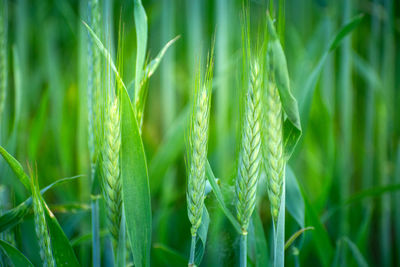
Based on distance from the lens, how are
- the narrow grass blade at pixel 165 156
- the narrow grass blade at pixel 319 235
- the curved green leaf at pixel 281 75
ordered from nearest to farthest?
the curved green leaf at pixel 281 75, the narrow grass blade at pixel 319 235, the narrow grass blade at pixel 165 156

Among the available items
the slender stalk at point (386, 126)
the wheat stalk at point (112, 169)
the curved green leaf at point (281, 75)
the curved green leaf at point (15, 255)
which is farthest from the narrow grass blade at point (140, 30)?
the slender stalk at point (386, 126)

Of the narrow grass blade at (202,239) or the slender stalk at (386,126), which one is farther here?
the slender stalk at (386,126)

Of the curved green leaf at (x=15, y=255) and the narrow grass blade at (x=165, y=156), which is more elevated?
the narrow grass blade at (x=165, y=156)

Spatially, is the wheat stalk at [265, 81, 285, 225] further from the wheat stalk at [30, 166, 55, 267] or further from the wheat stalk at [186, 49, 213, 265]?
the wheat stalk at [30, 166, 55, 267]

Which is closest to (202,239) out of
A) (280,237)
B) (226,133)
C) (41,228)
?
(280,237)

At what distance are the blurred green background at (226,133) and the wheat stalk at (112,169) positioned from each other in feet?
0.54

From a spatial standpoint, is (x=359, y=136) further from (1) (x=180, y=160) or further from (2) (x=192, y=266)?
(2) (x=192, y=266)

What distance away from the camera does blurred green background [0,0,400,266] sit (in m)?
0.71

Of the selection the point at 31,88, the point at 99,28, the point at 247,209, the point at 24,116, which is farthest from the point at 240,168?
the point at 31,88

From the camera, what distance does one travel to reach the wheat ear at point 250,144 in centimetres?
46

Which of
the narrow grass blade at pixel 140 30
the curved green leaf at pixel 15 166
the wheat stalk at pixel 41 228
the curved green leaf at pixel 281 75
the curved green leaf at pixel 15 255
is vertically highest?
the narrow grass blade at pixel 140 30

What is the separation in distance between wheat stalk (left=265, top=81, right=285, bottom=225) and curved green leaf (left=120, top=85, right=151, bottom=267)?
161 mm

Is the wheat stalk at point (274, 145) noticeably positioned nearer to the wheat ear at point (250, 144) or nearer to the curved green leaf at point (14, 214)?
the wheat ear at point (250, 144)

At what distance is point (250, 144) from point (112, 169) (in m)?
0.18
